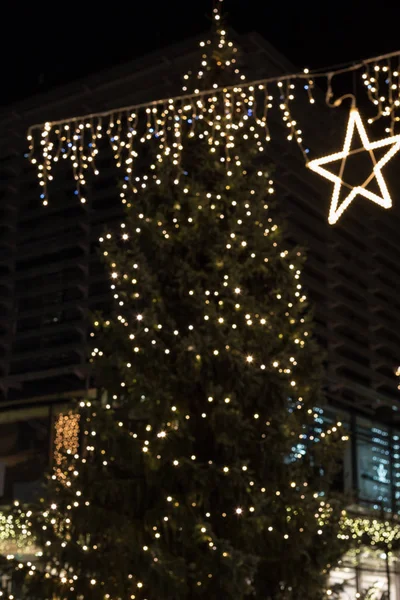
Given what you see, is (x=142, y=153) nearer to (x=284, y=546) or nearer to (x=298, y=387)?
(x=298, y=387)

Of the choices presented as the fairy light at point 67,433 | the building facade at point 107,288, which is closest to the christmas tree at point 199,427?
the fairy light at point 67,433

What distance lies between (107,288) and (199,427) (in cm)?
1065

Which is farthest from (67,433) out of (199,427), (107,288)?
(199,427)

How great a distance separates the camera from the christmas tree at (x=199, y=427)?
10.7 meters

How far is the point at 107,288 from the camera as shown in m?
21.7

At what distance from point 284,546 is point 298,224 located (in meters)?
13.6

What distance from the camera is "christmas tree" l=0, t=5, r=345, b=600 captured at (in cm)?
1069

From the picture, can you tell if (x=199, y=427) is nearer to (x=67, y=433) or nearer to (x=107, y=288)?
Answer: (x=67, y=433)

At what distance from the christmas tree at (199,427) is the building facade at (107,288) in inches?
362

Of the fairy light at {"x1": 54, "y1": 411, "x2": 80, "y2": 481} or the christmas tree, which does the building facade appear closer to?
the fairy light at {"x1": 54, "y1": 411, "x2": 80, "y2": 481}

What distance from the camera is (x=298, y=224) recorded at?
23.5m

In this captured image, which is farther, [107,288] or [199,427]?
[107,288]

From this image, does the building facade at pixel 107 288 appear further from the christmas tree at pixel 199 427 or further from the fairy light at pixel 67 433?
the christmas tree at pixel 199 427

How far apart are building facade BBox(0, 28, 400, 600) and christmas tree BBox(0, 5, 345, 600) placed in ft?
30.2
